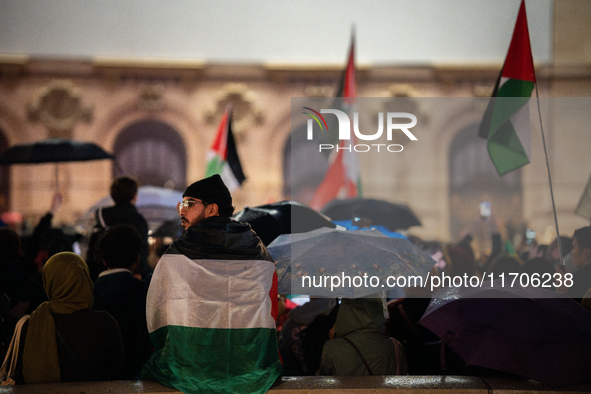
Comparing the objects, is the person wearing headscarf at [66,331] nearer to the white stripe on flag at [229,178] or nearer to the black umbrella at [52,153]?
the black umbrella at [52,153]

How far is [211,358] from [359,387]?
0.81 meters

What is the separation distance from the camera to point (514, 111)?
17.9 ft

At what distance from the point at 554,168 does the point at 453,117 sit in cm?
429

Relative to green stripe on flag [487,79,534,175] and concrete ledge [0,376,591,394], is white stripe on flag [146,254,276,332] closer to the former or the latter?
concrete ledge [0,376,591,394]

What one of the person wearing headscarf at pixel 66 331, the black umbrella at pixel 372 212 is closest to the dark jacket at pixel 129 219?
the person wearing headscarf at pixel 66 331

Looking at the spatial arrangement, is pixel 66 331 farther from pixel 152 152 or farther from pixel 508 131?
pixel 152 152

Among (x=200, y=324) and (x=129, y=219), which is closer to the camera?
(x=200, y=324)

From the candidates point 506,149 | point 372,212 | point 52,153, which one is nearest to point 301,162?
point 372,212

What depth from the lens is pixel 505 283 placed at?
3.37m

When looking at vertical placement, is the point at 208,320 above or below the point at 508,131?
below

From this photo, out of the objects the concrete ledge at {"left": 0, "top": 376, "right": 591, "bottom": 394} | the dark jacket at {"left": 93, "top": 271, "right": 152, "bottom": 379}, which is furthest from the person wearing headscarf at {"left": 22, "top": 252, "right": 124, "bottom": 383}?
the dark jacket at {"left": 93, "top": 271, "right": 152, "bottom": 379}

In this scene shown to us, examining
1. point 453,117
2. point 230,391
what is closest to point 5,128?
point 453,117

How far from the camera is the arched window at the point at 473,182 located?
1823 cm

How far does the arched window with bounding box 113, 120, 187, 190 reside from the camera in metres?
18.6
